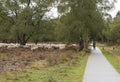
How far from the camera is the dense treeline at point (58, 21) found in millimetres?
45219

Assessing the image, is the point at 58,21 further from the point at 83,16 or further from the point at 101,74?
the point at 101,74

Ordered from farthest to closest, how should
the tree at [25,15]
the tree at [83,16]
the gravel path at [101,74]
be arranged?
the tree at [25,15] → the tree at [83,16] → the gravel path at [101,74]

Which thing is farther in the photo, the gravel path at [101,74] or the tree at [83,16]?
the tree at [83,16]

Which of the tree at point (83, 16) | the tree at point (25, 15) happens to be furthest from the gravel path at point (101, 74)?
the tree at point (25, 15)

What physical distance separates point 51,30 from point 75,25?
15.5m

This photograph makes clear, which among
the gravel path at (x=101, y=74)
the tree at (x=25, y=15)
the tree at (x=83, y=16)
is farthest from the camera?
the tree at (x=25, y=15)

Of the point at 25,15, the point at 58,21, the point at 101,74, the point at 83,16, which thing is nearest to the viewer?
the point at 101,74

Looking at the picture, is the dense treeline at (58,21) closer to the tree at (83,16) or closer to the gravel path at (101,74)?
the tree at (83,16)

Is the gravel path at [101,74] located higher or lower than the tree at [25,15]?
lower

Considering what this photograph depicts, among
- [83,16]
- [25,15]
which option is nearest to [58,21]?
[83,16]

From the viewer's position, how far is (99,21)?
148ft

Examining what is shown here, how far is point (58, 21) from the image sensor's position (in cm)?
4984

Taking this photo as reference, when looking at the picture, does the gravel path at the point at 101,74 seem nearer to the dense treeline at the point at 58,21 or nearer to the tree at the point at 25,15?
the dense treeline at the point at 58,21

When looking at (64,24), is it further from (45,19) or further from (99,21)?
(45,19)
